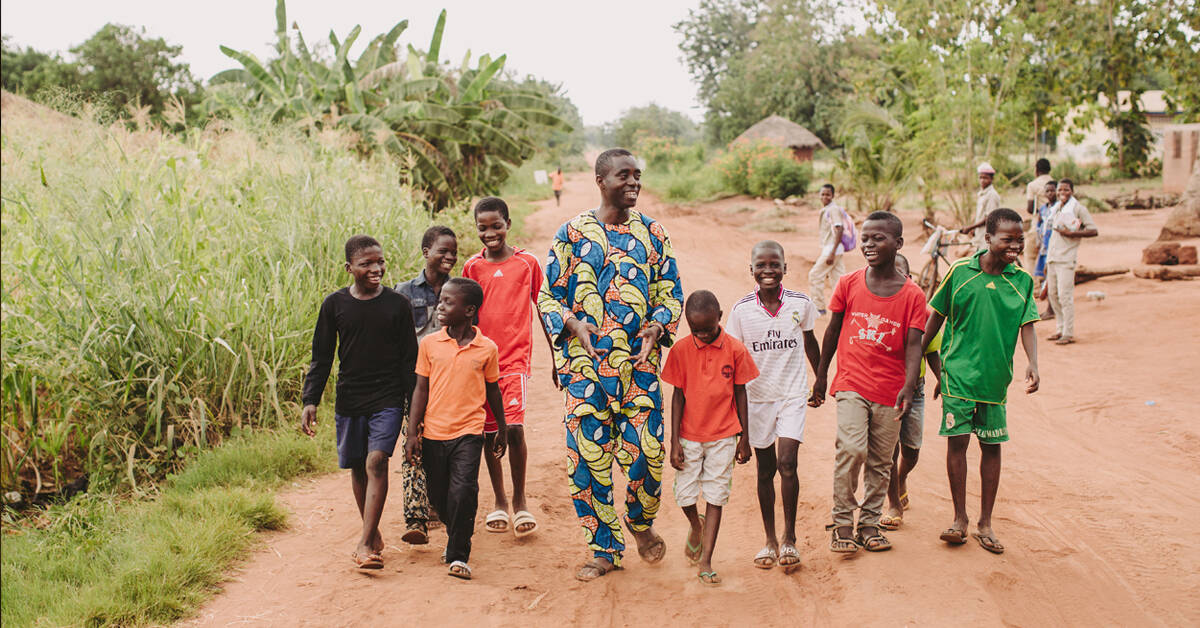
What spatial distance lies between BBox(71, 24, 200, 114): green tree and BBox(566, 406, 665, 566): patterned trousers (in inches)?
1110

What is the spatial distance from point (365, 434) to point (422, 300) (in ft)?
3.00

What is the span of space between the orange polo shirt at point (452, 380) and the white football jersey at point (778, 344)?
3.98 ft

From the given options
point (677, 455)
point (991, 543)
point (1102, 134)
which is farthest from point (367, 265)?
point (1102, 134)

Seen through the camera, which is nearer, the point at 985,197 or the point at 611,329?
the point at 611,329

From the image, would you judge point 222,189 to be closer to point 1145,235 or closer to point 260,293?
point 260,293

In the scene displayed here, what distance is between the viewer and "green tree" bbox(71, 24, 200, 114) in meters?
28.8

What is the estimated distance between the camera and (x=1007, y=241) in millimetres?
4324

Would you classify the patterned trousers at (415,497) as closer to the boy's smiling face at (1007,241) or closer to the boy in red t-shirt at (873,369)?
the boy in red t-shirt at (873,369)

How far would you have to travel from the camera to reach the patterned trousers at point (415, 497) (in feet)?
15.3

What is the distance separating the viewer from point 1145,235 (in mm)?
17719

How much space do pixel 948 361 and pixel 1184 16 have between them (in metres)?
18.1

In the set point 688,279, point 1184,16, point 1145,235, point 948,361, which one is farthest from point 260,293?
point 1184,16

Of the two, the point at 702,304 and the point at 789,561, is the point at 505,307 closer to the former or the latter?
the point at 702,304

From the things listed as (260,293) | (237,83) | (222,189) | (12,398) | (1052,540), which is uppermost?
(237,83)
